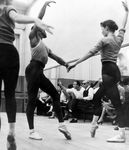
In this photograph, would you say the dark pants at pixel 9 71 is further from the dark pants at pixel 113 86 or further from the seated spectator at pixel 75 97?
the seated spectator at pixel 75 97

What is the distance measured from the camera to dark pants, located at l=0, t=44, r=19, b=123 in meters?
1.61

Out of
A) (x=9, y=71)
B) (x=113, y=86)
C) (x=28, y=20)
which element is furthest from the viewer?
(x=113, y=86)

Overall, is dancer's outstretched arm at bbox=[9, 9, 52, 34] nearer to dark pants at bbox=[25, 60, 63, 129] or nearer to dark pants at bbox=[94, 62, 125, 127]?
dark pants at bbox=[25, 60, 63, 129]

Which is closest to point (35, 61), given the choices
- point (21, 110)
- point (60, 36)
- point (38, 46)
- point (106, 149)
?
point (38, 46)

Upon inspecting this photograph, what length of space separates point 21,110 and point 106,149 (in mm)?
6611

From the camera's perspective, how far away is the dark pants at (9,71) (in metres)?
1.61

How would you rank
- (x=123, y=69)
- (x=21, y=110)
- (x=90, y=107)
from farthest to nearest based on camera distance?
(x=21, y=110)
(x=90, y=107)
(x=123, y=69)

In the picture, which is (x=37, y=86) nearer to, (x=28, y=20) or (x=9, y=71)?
(x=9, y=71)

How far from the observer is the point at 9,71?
163 centimetres

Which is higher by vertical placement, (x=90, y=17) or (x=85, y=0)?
(x=85, y=0)

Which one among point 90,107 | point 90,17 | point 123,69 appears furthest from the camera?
point 90,17

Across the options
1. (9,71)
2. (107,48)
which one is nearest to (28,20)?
(9,71)

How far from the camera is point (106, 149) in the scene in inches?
72.3

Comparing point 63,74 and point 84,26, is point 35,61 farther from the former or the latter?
point 63,74
